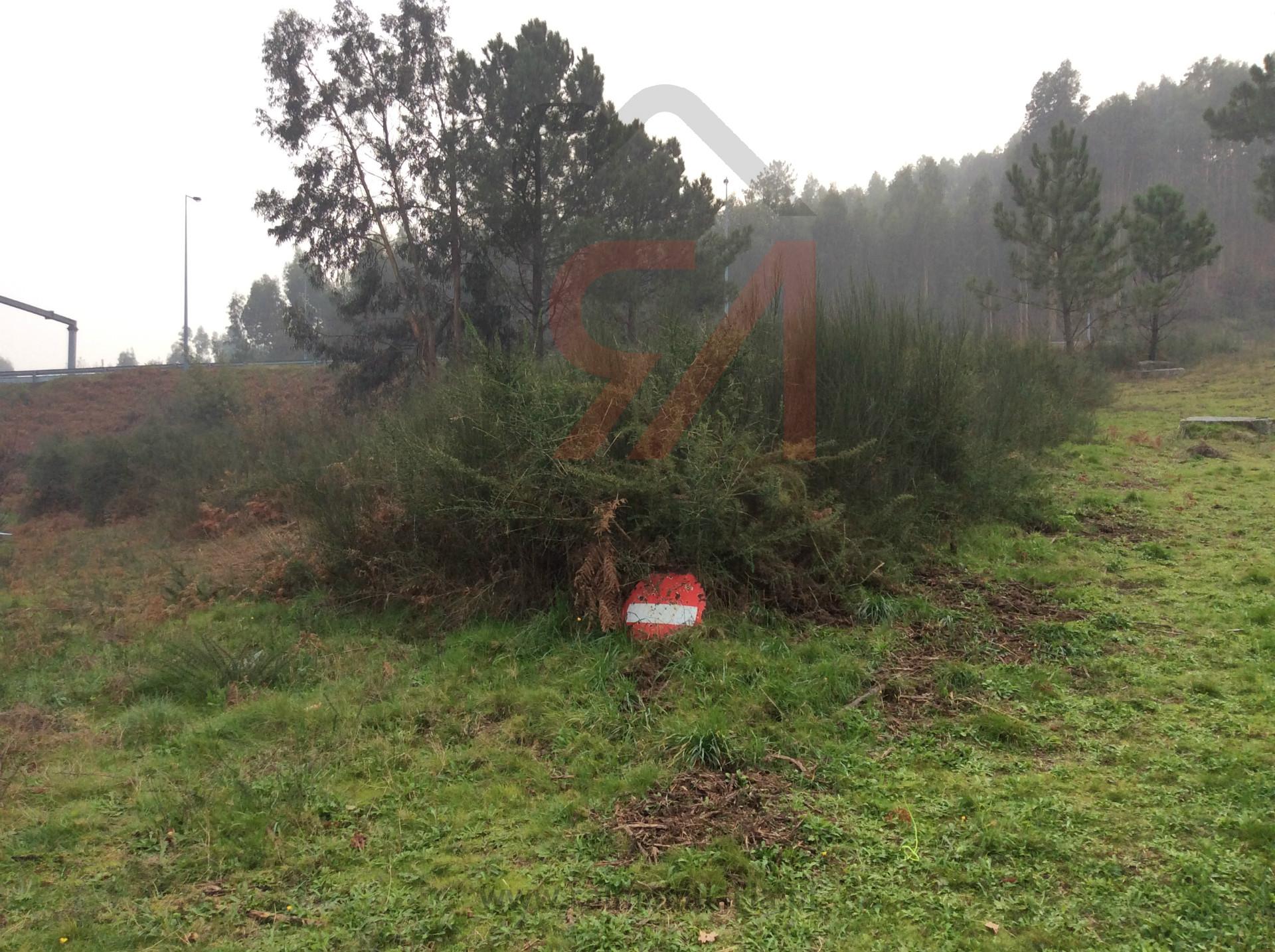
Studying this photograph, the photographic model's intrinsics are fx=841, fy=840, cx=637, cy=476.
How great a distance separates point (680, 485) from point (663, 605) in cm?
72

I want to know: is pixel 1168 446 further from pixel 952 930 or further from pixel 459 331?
pixel 459 331

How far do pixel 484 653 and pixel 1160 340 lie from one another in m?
24.1

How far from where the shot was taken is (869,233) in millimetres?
45781

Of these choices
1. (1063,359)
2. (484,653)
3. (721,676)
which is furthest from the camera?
(1063,359)

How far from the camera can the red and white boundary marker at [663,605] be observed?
4.60 metres

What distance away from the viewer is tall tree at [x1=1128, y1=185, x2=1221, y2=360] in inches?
779

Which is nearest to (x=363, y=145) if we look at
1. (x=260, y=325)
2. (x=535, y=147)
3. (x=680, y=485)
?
(x=535, y=147)

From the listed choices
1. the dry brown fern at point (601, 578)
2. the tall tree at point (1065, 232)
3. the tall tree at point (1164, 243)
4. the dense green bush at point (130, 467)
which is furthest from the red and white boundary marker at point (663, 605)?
the tall tree at point (1164, 243)

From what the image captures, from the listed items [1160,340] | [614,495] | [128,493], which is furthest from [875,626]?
[1160,340]

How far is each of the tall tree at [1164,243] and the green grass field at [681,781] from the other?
1738cm

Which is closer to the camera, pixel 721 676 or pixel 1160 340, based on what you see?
pixel 721 676

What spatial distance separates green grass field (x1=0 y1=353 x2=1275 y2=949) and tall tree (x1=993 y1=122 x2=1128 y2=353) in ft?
54.1

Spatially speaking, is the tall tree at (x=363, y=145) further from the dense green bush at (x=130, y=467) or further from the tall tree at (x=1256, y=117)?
the tall tree at (x=1256, y=117)

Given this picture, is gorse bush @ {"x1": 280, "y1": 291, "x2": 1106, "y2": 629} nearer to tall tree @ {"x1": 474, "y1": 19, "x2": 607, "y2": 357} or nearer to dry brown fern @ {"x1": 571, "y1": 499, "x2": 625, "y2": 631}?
dry brown fern @ {"x1": 571, "y1": 499, "x2": 625, "y2": 631}
